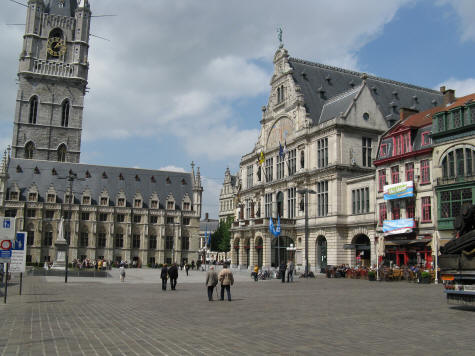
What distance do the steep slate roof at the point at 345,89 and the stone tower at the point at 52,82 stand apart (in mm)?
63348

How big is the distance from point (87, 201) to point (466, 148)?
241 ft

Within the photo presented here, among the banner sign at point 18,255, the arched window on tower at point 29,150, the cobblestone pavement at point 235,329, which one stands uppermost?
the arched window on tower at point 29,150

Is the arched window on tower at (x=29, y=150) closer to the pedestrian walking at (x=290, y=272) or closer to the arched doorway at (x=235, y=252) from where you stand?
the arched doorway at (x=235, y=252)

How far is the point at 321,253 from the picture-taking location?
187 ft

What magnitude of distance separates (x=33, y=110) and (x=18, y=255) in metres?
96.0

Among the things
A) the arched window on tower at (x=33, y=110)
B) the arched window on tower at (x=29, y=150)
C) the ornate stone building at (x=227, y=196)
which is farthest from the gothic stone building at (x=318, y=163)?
the ornate stone building at (x=227, y=196)

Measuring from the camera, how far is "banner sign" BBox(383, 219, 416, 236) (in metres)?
42.4

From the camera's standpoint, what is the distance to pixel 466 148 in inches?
1462

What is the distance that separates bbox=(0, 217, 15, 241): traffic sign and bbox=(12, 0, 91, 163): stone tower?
9326 cm

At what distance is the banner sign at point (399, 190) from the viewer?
4247cm

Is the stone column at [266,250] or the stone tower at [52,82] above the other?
the stone tower at [52,82]

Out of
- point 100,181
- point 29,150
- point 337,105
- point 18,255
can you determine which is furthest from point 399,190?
point 29,150

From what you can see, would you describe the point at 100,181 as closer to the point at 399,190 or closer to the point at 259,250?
the point at 259,250

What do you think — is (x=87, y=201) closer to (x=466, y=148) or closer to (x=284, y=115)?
(x=284, y=115)
